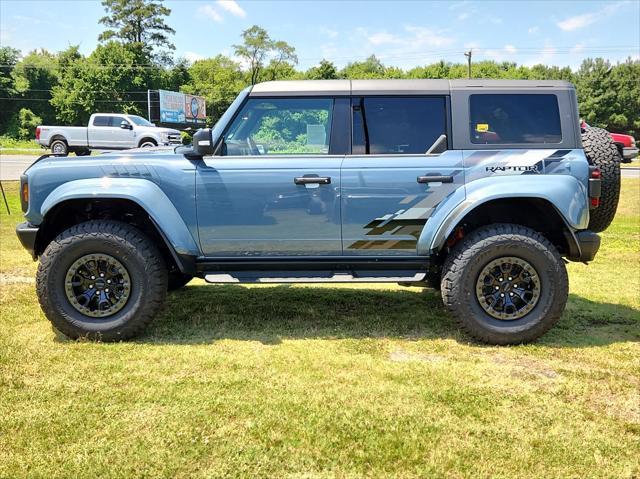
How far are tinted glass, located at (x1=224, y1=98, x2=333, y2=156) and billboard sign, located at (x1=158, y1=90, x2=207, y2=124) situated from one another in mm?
43146

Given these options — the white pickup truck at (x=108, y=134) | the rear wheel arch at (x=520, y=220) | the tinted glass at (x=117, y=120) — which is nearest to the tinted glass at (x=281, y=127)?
the rear wheel arch at (x=520, y=220)

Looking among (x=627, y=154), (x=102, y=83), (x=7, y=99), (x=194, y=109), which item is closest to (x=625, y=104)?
(x=194, y=109)

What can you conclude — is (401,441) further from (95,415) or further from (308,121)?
(308,121)

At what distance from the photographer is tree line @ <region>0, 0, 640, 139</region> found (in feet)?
172

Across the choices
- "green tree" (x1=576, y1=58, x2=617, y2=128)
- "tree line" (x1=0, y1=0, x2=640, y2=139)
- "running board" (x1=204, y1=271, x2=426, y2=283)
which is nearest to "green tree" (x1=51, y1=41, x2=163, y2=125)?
"tree line" (x1=0, y1=0, x2=640, y2=139)

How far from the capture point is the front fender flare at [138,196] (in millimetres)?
4098

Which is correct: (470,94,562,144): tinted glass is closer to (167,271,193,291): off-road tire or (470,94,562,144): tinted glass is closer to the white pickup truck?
(167,271,193,291): off-road tire

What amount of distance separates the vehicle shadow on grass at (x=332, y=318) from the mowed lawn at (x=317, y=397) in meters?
0.02

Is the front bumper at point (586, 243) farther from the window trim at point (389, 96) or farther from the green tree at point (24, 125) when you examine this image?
the green tree at point (24, 125)

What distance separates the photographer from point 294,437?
2.77 meters

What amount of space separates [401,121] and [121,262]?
2439 millimetres

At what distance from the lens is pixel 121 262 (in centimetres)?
418

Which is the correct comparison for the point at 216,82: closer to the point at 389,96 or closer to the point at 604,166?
the point at 389,96

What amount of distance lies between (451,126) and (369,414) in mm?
2338
